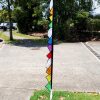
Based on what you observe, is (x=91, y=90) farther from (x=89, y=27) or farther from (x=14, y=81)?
(x=89, y=27)

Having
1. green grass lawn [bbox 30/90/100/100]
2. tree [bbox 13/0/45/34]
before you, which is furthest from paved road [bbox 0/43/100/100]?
tree [bbox 13/0/45/34]

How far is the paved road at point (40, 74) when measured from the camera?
1058cm

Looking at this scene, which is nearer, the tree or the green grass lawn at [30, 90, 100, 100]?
the green grass lawn at [30, 90, 100, 100]

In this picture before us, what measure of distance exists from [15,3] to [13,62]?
593 inches

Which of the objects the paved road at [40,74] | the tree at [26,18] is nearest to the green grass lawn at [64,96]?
the paved road at [40,74]

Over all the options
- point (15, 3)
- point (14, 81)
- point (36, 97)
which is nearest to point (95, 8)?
point (15, 3)

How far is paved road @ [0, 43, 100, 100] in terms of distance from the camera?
416 inches

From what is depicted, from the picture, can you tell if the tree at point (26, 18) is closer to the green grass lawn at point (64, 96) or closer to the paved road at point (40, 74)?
the paved road at point (40, 74)

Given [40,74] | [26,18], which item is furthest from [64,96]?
[26,18]

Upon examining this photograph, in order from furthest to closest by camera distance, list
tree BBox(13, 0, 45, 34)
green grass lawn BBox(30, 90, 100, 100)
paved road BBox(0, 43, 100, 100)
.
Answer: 1. tree BBox(13, 0, 45, 34)
2. paved road BBox(0, 43, 100, 100)
3. green grass lawn BBox(30, 90, 100, 100)

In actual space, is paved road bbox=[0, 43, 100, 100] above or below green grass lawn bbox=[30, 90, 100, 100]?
below

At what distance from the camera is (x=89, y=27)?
34281 millimetres

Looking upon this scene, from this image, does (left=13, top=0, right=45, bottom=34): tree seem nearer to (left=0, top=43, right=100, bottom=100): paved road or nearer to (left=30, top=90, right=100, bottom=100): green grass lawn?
(left=0, top=43, right=100, bottom=100): paved road

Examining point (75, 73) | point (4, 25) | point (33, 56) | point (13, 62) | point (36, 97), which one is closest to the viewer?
point (36, 97)
